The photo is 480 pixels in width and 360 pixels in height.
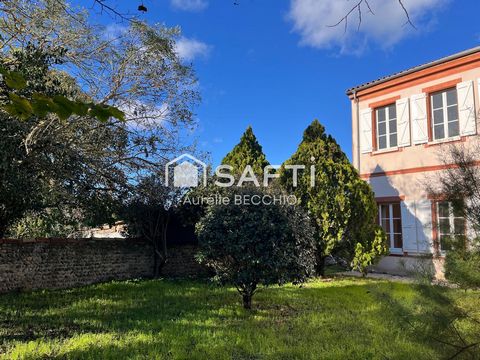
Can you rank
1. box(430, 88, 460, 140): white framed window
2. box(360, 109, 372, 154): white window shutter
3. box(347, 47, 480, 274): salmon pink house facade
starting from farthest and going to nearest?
box(360, 109, 372, 154): white window shutter < box(430, 88, 460, 140): white framed window < box(347, 47, 480, 274): salmon pink house facade

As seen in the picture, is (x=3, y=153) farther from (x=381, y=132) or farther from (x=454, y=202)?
(x=381, y=132)

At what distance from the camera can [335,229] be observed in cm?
1251

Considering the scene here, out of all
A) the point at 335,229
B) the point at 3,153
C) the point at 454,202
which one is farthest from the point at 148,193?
the point at 454,202

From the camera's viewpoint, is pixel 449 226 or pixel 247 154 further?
pixel 247 154

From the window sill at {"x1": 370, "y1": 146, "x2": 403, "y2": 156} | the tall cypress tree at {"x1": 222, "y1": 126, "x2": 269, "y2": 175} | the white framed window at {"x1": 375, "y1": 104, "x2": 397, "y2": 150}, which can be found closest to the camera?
the window sill at {"x1": 370, "y1": 146, "x2": 403, "y2": 156}

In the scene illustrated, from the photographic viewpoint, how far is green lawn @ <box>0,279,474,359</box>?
5176 millimetres

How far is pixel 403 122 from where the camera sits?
13688 millimetres

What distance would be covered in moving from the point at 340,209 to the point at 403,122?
4076 millimetres

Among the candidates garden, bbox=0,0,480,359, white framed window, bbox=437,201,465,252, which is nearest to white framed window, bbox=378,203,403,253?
garden, bbox=0,0,480,359

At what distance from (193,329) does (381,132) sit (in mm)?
10932

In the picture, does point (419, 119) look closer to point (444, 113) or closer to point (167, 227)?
point (444, 113)

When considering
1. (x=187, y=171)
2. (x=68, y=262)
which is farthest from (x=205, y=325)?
(x=187, y=171)
